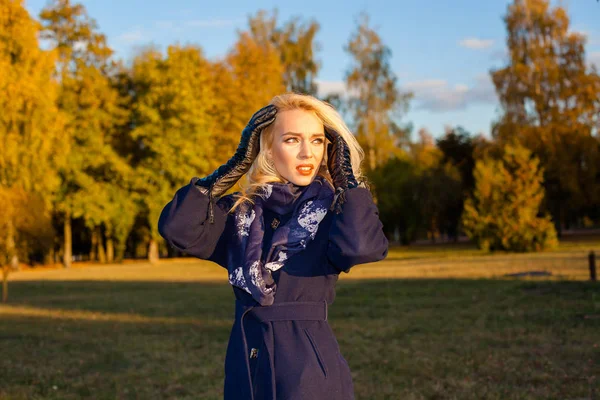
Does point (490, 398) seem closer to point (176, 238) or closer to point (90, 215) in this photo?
point (176, 238)

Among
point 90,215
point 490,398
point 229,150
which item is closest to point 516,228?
point 229,150

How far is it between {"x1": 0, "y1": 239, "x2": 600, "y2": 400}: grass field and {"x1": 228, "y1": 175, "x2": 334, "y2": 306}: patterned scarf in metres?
4.68

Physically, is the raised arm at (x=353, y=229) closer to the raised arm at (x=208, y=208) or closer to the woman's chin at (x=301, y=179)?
the woman's chin at (x=301, y=179)

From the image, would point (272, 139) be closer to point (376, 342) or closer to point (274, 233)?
point (274, 233)

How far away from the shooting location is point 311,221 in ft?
10.2

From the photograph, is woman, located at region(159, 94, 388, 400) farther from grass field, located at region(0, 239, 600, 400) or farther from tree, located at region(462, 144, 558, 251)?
tree, located at region(462, 144, 558, 251)

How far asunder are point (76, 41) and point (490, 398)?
4335 cm

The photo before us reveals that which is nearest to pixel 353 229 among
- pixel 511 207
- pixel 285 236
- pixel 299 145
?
pixel 285 236

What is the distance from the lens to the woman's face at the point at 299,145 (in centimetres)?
329

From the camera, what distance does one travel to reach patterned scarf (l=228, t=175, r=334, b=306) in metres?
3.04

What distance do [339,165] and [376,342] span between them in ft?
26.6

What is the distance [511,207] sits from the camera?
35.5 metres

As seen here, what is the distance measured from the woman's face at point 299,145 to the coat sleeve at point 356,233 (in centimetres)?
32

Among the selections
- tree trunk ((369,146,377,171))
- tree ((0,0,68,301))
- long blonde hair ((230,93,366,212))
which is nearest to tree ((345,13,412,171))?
tree trunk ((369,146,377,171))
